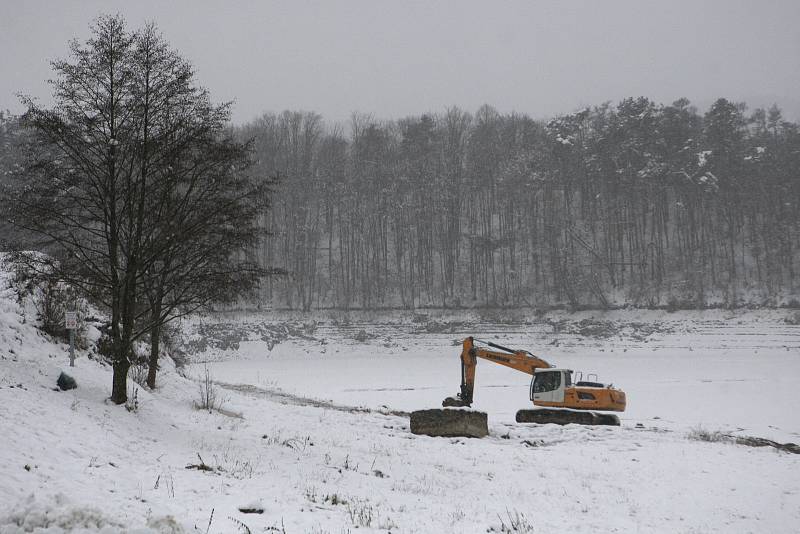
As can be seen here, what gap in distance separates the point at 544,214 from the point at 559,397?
4368 centimetres

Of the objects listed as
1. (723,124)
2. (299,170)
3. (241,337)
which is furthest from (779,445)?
(299,170)

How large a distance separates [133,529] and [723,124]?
63552mm

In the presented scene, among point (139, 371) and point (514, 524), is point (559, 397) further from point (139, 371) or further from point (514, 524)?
point (139, 371)

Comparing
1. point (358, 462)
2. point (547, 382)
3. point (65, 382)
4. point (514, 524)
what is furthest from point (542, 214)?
point (514, 524)

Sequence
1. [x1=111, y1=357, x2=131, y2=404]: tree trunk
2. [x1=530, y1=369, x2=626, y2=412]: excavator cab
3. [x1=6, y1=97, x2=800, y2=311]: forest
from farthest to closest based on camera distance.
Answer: [x1=6, y1=97, x2=800, y2=311]: forest < [x1=530, y1=369, x2=626, y2=412]: excavator cab < [x1=111, y1=357, x2=131, y2=404]: tree trunk

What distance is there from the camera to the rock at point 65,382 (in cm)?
1232

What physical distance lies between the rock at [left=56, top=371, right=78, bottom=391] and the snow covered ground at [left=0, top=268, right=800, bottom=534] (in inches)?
8.6

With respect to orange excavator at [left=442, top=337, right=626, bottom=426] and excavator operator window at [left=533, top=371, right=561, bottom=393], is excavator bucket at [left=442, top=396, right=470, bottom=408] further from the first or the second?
excavator operator window at [left=533, top=371, right=561, bottom=393]

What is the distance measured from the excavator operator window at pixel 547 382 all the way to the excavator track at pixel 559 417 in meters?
1.03

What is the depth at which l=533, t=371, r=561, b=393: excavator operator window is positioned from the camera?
2078 centimetres

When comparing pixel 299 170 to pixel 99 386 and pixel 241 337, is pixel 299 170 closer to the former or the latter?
pixel 241 337

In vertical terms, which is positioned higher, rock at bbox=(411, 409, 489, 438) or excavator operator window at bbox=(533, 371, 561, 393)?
excavator operator window at bbox=(533, 371, 561, 393)

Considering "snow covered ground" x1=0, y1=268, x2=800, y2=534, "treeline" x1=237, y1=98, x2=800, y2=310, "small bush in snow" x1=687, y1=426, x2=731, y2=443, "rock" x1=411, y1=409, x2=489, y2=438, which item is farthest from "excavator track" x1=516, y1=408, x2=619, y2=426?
"treeline" x1=237, y1=98, x2=800, y2=310

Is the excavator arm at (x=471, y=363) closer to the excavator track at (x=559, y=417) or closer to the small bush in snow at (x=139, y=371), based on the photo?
the excavator track at (x=559, y=417)
